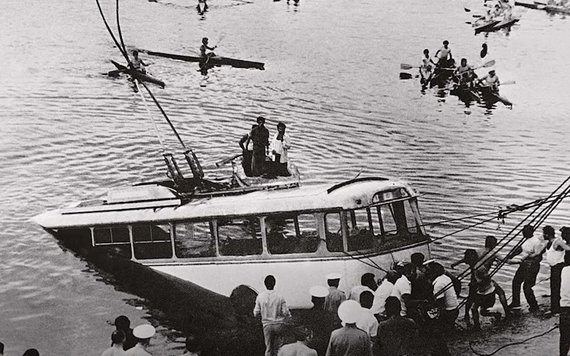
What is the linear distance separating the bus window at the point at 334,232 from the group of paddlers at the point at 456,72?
2593 cm

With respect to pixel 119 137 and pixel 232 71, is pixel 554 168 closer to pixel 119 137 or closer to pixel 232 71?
pixel 119 137

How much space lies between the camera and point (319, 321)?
39.9ft

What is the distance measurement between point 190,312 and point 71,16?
47480 millimetres

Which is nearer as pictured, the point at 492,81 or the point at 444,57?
the point at 492,81

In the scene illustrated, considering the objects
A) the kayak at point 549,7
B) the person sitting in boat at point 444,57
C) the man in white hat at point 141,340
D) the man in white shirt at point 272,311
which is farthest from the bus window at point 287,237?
the kayak at point 549,7

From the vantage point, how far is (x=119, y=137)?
3028 cm

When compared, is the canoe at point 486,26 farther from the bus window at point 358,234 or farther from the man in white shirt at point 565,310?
the man in white shirt at point 565,310

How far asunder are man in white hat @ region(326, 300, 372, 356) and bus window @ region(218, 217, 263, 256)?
5.04 metres

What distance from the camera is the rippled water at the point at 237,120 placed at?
18125 millimetres

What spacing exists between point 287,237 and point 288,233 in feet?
0.39

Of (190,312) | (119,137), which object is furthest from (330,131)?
(190,312)

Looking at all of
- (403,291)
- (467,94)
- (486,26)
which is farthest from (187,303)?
(486,26)

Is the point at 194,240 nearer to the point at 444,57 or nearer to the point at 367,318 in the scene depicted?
the point at 367,318

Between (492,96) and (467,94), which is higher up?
(467,94)
